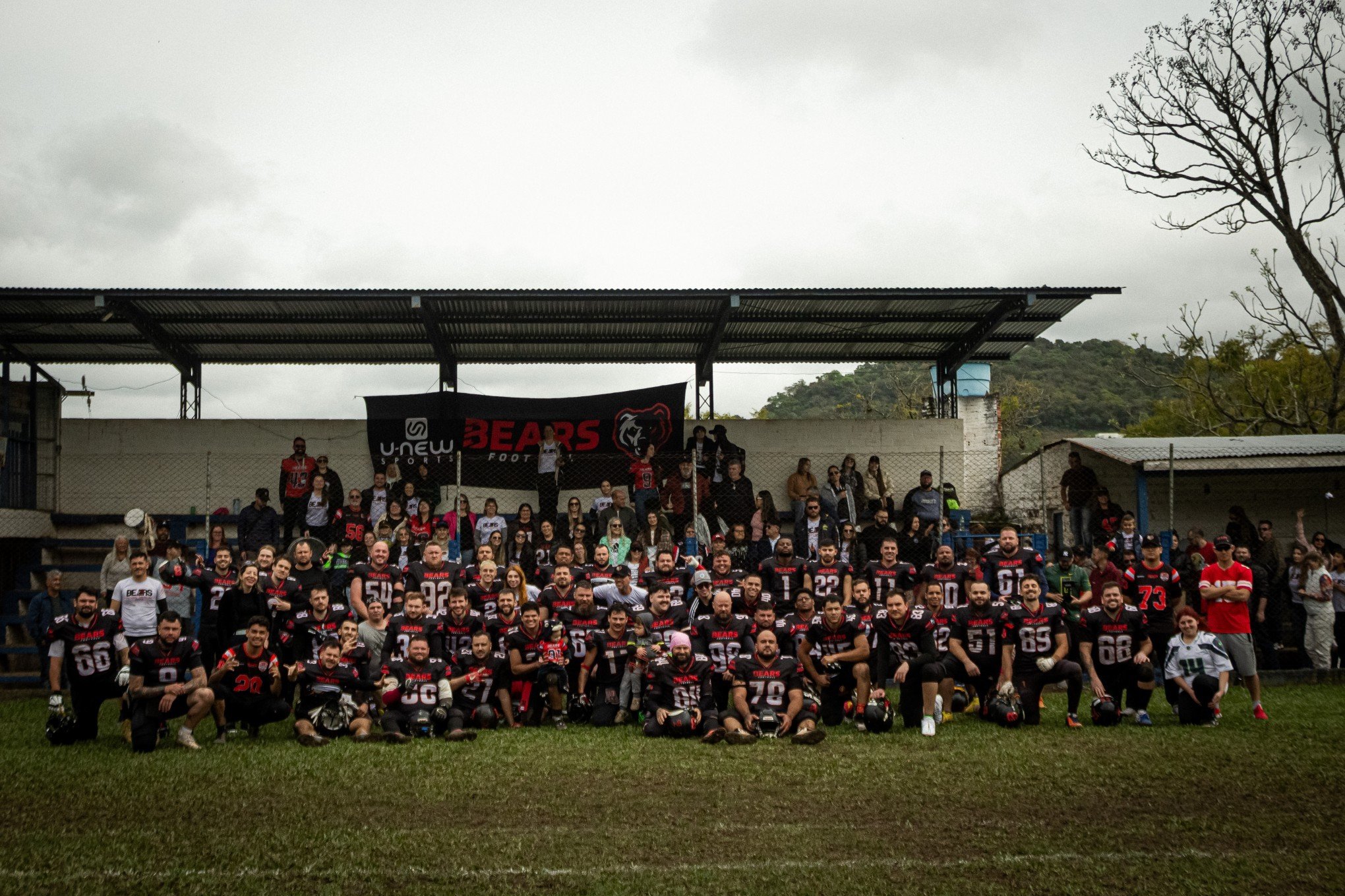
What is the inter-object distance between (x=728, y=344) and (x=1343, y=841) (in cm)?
1606

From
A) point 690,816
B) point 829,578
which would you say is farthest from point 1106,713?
point 690,816

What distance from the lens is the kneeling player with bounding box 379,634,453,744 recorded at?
1184 centimetres

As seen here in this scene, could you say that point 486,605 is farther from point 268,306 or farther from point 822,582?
point 268,306

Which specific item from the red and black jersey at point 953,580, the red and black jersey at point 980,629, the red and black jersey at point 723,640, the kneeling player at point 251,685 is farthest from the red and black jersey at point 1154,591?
the kneeling player at point 251,685

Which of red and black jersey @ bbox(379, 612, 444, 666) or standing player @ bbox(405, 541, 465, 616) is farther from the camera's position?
standing player @ bbox(405, 541, 465, 616)

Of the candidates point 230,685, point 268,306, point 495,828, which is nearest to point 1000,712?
point 495,828

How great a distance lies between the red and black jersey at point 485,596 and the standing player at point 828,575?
394cm

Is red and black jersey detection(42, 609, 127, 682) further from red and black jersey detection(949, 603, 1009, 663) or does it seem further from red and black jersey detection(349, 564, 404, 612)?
red and black jersey detection(949, 603, 1009, 663)

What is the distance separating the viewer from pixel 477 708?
12.4 metres

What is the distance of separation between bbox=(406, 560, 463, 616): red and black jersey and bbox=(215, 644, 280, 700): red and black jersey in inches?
98.8

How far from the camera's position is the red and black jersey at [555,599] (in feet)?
45.3

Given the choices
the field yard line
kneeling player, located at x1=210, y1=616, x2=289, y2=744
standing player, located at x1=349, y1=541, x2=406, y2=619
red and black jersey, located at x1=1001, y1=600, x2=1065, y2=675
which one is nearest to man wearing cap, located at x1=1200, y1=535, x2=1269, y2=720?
red and black jersey, located at x1=1001, y1=600, x2=1065, y2=675

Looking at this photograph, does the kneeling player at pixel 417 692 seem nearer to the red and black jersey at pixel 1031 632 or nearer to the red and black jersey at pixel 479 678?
the red and black jersey at pixel 479 678

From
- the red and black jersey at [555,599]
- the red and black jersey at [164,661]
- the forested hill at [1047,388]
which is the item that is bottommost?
the red and black jersey at [164,661]
